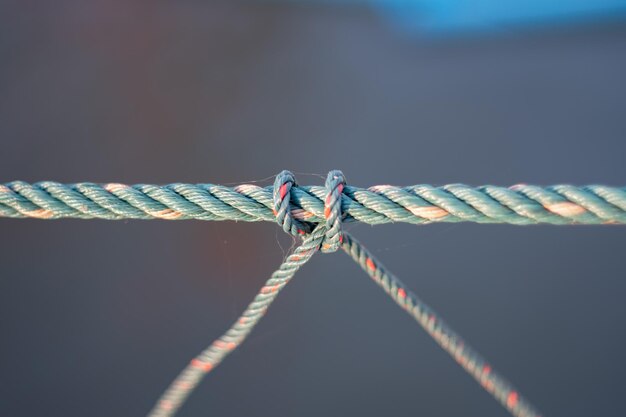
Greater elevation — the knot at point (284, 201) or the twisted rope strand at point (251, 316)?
the knot at point (284, 201)

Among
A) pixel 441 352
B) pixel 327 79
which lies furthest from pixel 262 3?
pixel 441 352

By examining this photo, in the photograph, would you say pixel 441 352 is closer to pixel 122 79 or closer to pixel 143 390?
pixel 143 390

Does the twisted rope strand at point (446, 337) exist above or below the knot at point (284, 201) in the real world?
below

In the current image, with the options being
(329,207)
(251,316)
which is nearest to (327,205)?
(329,207)

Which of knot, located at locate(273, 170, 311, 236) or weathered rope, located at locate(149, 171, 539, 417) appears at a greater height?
knot, located at locate(273, 170, 311, 236)
